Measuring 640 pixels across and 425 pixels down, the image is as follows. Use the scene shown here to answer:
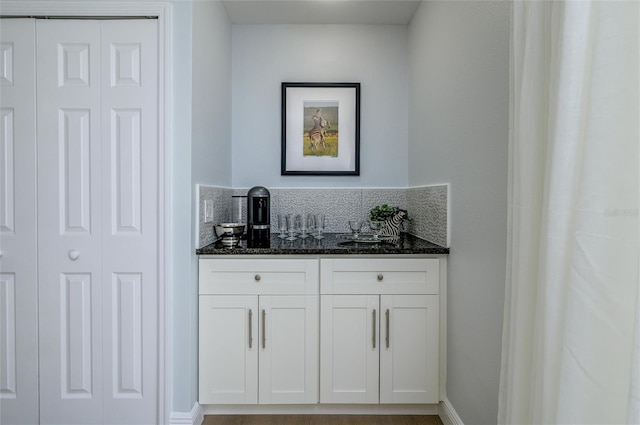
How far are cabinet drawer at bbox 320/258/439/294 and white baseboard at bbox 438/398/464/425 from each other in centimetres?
59

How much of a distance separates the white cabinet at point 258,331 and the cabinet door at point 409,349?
15.2 inches

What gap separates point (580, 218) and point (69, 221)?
6.96 feet

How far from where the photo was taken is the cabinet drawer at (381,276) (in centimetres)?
198

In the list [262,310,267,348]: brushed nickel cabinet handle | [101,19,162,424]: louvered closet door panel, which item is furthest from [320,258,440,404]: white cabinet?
[101,19,162,424]: louvered closet door panel

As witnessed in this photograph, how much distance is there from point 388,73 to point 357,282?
5.39ft

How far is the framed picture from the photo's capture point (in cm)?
271

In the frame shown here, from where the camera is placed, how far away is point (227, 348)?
6.42ft

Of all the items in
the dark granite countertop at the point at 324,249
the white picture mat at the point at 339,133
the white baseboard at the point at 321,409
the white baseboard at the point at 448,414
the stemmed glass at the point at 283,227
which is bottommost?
the white baseboard at the point at 321,409

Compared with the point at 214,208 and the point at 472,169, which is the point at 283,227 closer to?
the point at 214,208

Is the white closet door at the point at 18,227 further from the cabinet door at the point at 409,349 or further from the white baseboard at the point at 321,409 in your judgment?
the cabinet door at the point at 409,349

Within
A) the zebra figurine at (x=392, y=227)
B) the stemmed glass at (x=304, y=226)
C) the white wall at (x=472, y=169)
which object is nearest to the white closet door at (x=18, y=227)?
the stemmed glass at (x=304, y=226)

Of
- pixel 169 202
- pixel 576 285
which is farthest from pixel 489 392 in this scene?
pixel 169 202

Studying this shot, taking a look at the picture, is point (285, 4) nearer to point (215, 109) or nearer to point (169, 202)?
point (215, 109)

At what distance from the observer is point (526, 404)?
0.99m
